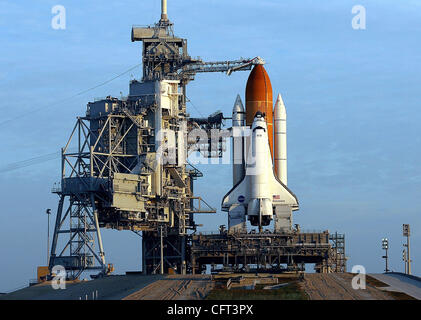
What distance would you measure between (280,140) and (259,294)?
159ft

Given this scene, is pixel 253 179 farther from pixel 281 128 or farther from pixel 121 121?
pixel 121 121

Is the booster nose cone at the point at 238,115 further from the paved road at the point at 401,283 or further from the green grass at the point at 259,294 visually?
the green grass at the point at 259,294

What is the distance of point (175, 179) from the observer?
478 feet

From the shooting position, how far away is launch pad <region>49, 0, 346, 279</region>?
134m

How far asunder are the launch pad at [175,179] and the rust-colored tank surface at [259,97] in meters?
0.14

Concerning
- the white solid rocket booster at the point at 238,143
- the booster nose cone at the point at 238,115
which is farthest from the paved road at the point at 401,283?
the booster nose cone at the point at 238,115

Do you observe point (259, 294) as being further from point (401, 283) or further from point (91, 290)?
point (91, 290)

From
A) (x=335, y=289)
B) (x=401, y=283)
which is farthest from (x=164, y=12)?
(x=335, y=289)

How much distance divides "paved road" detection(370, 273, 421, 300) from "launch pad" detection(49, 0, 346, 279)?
60.4ft
